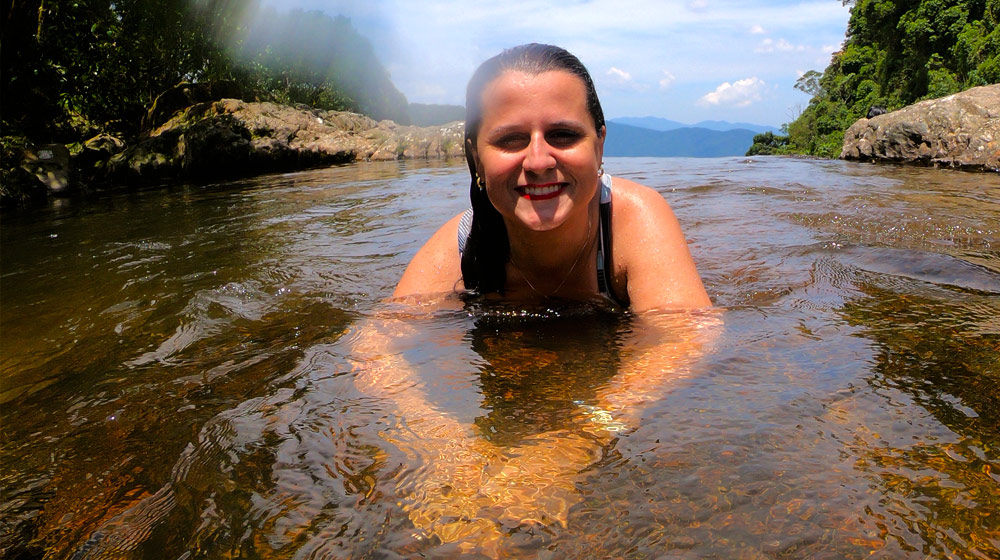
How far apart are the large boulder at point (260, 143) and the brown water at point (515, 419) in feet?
42.9

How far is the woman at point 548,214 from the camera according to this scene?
2.40 m

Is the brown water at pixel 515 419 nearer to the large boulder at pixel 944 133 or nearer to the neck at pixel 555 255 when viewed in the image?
the neck at pixel 555 255

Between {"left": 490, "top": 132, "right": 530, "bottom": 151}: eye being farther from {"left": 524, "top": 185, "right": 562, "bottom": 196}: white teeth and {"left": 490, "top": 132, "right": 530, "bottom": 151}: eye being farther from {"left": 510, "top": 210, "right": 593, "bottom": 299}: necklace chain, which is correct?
{"left": 510, "top": 210, "right": 593, "bottom": 299}: necklace chain

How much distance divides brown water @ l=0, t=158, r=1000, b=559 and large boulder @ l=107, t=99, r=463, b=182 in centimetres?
1309

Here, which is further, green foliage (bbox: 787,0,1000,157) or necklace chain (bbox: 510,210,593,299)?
green foliage (bbox: 787,0,1000,157)

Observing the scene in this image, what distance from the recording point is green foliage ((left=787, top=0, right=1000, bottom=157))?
21.0 m

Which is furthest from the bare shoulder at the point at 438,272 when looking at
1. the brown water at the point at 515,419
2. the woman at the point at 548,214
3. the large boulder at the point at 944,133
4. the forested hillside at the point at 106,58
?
the forested hillside at the point at 106,58

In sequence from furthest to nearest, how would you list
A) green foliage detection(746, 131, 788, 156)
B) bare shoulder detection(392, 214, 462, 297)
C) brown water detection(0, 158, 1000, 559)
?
1. green foliage detection(746, 131, 788, 156)
2. bare shoulder detection(392, 214, 462, 297)
3. brown water detection(0, 158, 1000, 559)

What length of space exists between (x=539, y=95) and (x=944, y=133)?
1139 cm

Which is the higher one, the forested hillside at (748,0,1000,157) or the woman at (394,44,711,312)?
the forested hillside at (748,0,1000,157)

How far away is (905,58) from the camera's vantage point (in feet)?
84.1

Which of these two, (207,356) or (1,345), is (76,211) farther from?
(207,356)

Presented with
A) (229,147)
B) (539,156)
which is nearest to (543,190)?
(539,156)

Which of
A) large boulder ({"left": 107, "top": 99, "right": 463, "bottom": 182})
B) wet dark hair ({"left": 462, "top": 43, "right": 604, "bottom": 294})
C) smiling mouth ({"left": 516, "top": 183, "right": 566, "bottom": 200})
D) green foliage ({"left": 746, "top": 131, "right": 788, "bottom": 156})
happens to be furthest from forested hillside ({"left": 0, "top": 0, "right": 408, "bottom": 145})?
green foliage ({"left": 746, "top": 131, "right": 788, "bottom": 156})
